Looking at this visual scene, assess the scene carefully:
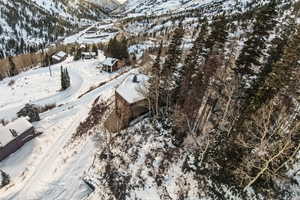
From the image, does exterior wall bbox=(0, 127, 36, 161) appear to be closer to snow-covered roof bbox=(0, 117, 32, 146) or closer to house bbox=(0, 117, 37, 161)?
house bbox=(0, 117, 37, 161)

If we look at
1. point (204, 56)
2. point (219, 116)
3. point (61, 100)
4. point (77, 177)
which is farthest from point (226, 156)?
point (61, 100)

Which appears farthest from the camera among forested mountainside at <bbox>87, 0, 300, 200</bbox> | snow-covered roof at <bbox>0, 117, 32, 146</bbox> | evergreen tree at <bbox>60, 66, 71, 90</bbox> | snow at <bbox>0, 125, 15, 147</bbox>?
evergreen tree at <bbox>60, 66, 71, 90</bbox>

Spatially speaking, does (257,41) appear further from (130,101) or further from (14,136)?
(14,136)

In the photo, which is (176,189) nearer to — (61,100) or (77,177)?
(77,177)

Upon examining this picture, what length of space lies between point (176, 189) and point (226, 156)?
7.16 m

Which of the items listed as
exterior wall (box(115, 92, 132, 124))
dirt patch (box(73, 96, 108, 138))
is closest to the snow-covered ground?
dirt patch (box(73, 96, 108, 138))

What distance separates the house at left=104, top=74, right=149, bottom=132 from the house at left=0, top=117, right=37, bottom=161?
14219 millimetres

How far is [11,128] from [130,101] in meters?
21.8

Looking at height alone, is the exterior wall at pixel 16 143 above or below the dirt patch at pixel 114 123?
below

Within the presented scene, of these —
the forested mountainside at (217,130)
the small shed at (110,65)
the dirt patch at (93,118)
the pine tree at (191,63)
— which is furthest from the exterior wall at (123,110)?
the small shed at (110,65)

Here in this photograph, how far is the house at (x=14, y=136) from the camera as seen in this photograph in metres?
32.8

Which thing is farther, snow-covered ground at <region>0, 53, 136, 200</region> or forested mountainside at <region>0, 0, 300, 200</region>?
snow-covered ground at <region>0, 53, 136, 200</region>

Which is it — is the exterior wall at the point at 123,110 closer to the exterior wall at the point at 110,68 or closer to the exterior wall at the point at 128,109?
the exterior wall at the point at 128,109

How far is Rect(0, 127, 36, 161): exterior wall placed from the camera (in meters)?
32.8
